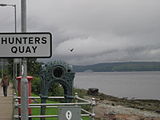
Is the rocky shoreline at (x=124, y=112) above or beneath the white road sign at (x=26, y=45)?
beneath

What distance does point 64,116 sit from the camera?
8.98 m

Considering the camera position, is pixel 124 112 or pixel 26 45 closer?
pixel 26 45

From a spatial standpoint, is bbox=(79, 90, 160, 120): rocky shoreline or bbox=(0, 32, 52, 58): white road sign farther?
A: bbox=(79, 90, 160, 120): rocky shoreline

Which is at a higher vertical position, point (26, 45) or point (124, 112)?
point (26, 45)

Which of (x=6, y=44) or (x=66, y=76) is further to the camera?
(x=66, y=76)

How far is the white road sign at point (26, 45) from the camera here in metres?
6.61

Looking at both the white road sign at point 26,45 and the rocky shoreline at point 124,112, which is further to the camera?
the rocky shoreline at point 124,112

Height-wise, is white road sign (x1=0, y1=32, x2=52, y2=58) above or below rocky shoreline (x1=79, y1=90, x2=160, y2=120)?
above

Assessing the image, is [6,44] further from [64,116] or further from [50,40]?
[64,116]

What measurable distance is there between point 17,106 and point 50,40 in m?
5.60

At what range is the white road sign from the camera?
21.7 feet

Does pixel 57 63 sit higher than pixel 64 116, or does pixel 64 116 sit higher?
pixel 57 63

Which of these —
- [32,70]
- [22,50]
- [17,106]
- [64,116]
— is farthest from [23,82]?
[32,70]

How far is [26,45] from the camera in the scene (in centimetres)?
666
